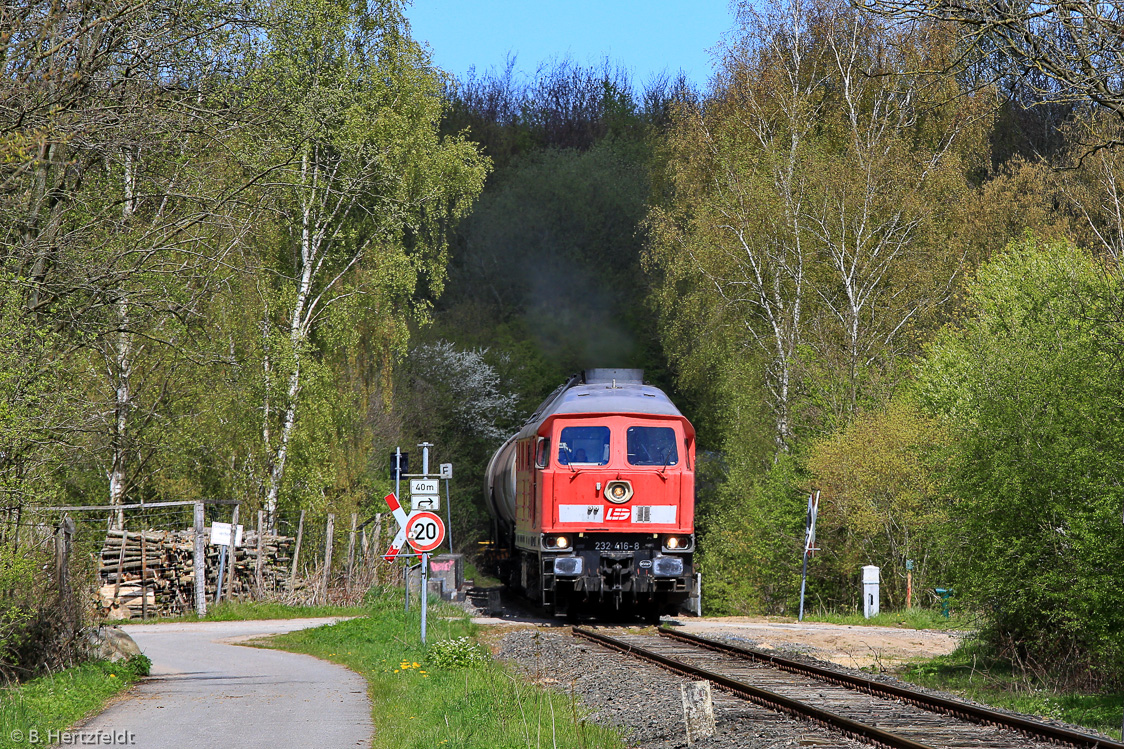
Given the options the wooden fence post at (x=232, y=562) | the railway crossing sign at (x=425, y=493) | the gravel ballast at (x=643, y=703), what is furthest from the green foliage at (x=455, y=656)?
the wooden fence post at (x=232, y=562)

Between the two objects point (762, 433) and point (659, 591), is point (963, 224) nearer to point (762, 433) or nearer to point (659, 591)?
point (762, 433)

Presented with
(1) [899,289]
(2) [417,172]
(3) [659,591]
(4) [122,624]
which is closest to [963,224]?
(1) [899,289]

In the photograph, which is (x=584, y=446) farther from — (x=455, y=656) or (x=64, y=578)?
(x=64, y=578)

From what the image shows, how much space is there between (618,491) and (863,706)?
344 inches

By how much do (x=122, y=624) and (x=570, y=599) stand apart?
8.81 m

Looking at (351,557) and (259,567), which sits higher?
(351,557)

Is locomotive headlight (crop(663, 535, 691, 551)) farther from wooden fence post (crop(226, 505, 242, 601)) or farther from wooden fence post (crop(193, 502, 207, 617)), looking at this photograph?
wooden fence post (crop(193, 502, 207, 617))

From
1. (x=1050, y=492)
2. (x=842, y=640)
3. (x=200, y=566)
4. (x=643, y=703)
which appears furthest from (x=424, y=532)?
(x=200, y=566)

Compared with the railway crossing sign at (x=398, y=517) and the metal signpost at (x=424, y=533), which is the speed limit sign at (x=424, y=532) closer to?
the metal signpost at (x=424, y=533)

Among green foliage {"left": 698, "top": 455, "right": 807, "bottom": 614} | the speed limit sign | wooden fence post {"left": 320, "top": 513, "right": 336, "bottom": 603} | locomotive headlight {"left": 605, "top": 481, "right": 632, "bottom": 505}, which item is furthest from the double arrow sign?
green foliage {"left": 698, "top": 455, "right": 807, "bottom": 614}

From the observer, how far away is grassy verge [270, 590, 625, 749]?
8812 mm

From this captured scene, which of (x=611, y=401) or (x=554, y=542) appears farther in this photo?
(x=611, y=401)

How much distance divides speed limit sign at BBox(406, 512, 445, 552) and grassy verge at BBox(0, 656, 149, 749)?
3571 mm

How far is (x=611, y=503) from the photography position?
1941 cm
